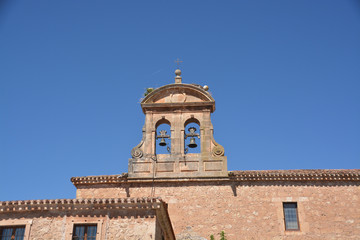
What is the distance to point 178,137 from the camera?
21562 millimetres

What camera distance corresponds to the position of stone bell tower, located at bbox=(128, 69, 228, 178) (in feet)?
68.5

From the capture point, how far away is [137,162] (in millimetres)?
21125

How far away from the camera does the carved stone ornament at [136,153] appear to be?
2128 centimetres

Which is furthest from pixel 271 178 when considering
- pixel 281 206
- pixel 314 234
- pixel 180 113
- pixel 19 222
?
pixel 19 222

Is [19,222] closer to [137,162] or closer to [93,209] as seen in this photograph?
[93,209]

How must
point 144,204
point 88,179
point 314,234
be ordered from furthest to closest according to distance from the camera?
point 88,179 → point 314,234 → point 144,204

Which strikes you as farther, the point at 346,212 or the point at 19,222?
the point at 346,212

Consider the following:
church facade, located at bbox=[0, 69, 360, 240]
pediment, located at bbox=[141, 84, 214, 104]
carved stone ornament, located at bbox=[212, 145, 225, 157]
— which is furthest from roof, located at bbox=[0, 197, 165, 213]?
pediment, located at bbox=[141, 84, 214, 104]

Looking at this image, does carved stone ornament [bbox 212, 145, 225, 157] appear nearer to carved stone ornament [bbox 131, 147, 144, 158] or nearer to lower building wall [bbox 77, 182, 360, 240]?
lower building wall [bbox 77, 182, 360, 240]

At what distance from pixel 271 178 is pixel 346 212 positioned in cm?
316

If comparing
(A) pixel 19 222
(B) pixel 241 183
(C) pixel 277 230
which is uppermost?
(B) pixel 241 183

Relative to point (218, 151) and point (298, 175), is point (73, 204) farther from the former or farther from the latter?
point (298, 175)

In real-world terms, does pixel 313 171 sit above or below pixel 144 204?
above

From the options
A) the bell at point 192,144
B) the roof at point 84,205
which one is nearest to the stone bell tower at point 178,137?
the bell at point 192,144
